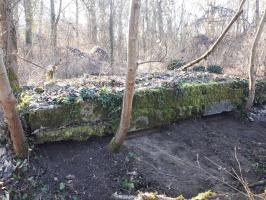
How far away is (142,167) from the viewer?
605cm

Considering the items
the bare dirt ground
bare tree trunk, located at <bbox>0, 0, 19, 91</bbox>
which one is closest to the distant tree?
bare tree trunk, located at <bbox>0, 0, 19, 91</bbox>

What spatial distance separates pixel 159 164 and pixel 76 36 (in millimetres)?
18631

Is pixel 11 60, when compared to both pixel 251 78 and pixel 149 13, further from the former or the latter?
pixel 149 13

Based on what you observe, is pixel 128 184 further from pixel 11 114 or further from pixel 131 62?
pixel 11 114

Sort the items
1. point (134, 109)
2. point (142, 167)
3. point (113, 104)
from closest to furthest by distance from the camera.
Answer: point (142, 167) < point (113, 104) < point (134, 109)

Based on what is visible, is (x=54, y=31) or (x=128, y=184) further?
(x=54, y=31)

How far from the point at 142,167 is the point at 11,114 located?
227 centimetres

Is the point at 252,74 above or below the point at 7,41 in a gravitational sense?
below

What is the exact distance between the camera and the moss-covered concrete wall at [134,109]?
6.16 meters

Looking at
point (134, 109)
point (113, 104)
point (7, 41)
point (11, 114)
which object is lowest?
point (134, 109)

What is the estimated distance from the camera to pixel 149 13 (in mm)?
24609

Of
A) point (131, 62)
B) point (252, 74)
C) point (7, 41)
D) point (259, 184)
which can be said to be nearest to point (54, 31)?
point (7, 41)

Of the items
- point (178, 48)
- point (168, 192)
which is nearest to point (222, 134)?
point (168, 192)

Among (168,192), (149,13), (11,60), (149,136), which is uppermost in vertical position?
(149,13)
